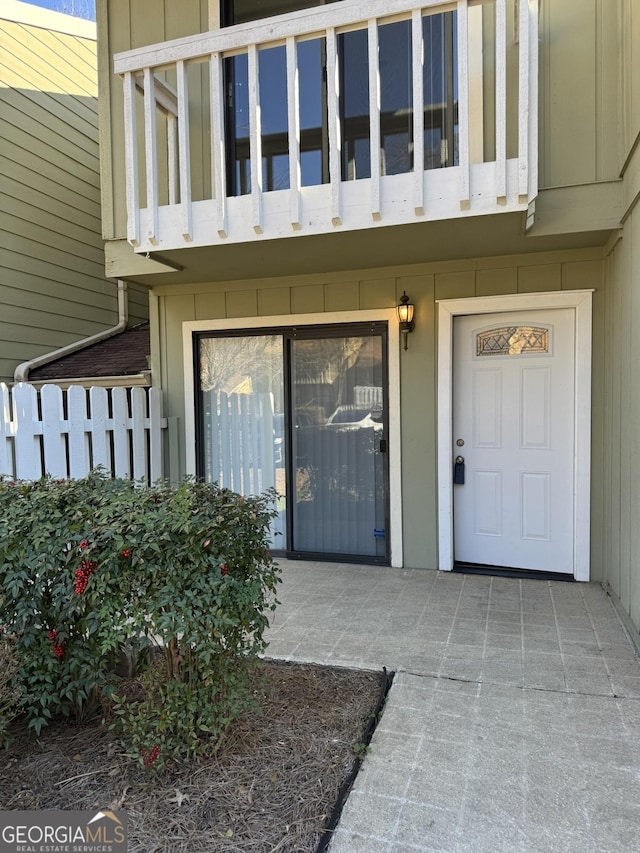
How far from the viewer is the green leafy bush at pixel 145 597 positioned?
Answer: 1.83 meters

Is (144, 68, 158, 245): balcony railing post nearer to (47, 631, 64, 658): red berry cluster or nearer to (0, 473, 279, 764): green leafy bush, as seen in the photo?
(0, 473, 279, 764): green leafy bush

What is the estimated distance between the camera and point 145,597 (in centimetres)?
184

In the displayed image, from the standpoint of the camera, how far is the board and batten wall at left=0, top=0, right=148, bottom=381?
18.7 feet

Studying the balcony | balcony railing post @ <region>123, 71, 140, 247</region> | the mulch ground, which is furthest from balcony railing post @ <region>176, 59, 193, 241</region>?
the mulch ground

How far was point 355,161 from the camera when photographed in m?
3.75

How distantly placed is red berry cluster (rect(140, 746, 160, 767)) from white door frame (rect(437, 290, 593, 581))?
2869mm

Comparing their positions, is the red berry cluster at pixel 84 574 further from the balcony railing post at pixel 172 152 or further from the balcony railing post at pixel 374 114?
the balcony railing post at pixel 172 152

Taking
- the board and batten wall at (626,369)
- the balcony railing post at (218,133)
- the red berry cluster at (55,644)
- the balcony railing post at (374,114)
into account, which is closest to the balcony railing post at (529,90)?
the board and batten wall at (626,369)

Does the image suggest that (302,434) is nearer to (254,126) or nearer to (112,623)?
(254,126)

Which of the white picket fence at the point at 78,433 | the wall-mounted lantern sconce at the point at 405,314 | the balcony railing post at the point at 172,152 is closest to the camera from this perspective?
the white picket fence at the point at 78,433

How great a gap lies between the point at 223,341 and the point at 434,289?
1.92 metres

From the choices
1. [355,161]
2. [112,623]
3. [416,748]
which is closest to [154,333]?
[355,161]

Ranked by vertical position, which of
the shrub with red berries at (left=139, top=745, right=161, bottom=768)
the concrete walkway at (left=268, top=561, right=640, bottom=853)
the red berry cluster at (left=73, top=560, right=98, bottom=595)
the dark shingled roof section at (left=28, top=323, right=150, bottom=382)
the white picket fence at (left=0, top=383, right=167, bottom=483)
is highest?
the dark shingled roof section at (left=28, top=323, right=150, bottom=382)

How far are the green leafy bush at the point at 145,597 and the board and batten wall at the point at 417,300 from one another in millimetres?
2427
